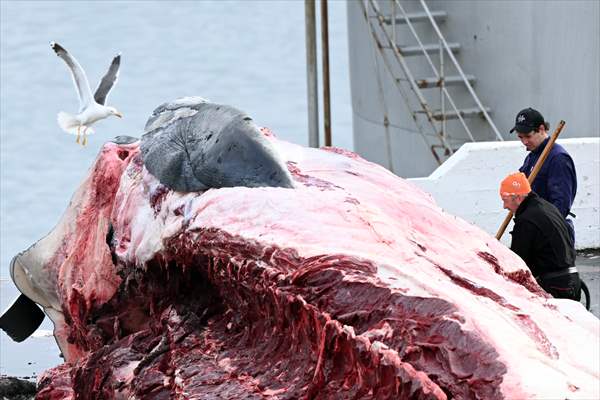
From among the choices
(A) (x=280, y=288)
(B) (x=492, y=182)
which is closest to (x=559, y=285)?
(A) (x=280, y=288)

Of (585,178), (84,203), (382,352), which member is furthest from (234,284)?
(585,178)

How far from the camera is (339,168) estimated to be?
4879 millimetres

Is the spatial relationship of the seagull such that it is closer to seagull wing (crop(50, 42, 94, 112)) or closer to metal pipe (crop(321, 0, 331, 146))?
seagull wing (crop(50, 42, 94, 112))

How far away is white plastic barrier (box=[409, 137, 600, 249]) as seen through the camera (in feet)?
37.6

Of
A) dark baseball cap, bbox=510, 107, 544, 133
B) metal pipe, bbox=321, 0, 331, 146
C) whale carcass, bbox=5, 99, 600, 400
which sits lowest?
metal pipe, bbox=321, 0, 331, 146

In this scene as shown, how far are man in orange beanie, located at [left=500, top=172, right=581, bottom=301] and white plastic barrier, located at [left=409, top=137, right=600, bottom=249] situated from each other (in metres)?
4.51

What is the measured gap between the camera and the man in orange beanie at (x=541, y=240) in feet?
22.2

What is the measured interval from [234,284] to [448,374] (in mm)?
1151

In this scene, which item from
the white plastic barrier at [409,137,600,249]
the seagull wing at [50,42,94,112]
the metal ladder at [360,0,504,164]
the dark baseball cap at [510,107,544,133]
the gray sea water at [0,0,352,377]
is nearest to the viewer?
the dark baseball cap at [510,107,544,133]

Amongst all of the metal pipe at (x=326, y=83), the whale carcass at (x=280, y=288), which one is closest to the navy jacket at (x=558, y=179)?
the whale carcass at (x=280, y=288)

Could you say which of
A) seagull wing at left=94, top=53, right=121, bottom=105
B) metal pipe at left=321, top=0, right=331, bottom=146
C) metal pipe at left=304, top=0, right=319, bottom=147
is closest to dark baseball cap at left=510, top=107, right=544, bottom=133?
seagull wing at left=94, top=53, right=121, bottom=105

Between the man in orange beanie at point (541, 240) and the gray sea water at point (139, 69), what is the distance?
17.0m

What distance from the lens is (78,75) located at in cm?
1325

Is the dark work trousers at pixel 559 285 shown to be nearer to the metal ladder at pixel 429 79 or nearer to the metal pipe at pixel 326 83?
the metal ladder at pixel 429 79
